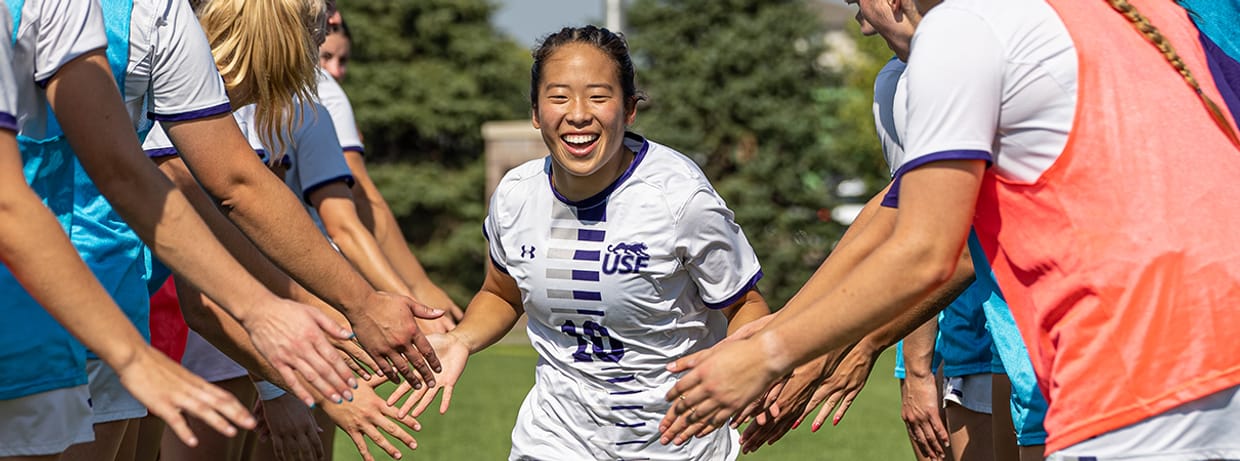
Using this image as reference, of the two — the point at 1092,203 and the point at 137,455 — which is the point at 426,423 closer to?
the point at 137,455

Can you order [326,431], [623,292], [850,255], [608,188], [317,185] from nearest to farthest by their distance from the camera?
[850,255] → [623,292] → [608,188] → [317,185] → [326,431]

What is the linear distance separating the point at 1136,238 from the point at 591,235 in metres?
2.20

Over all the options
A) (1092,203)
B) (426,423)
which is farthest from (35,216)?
(426,423)

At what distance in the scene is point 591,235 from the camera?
4574 millimetres

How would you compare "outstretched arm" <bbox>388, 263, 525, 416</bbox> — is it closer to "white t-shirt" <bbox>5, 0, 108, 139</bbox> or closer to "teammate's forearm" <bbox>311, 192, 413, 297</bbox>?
"teammate's forearm" <bbox>311, 192, 413, 297</bbox>

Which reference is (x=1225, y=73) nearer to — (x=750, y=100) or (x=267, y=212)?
(x=267, y=212)

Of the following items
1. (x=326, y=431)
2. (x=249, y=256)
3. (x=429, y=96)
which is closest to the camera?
(x=249, y=256)

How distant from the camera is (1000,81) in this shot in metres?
2.64

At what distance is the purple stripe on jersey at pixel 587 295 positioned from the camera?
4.52 meters

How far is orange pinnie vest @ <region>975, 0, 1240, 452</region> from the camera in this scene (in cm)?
262

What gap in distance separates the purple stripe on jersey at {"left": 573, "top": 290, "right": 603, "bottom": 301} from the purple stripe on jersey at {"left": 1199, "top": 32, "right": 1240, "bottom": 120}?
6.82 feet

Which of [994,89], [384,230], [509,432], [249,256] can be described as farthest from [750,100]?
[994,89]

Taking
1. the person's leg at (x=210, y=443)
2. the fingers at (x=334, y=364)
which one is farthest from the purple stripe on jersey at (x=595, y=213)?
the person's leg at (x=210, y=443)

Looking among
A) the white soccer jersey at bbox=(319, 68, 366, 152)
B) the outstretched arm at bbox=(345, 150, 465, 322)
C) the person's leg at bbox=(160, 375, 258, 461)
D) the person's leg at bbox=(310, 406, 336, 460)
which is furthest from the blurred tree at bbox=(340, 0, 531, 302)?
the person's leg at bbox=(160, 375, 258, 461)
